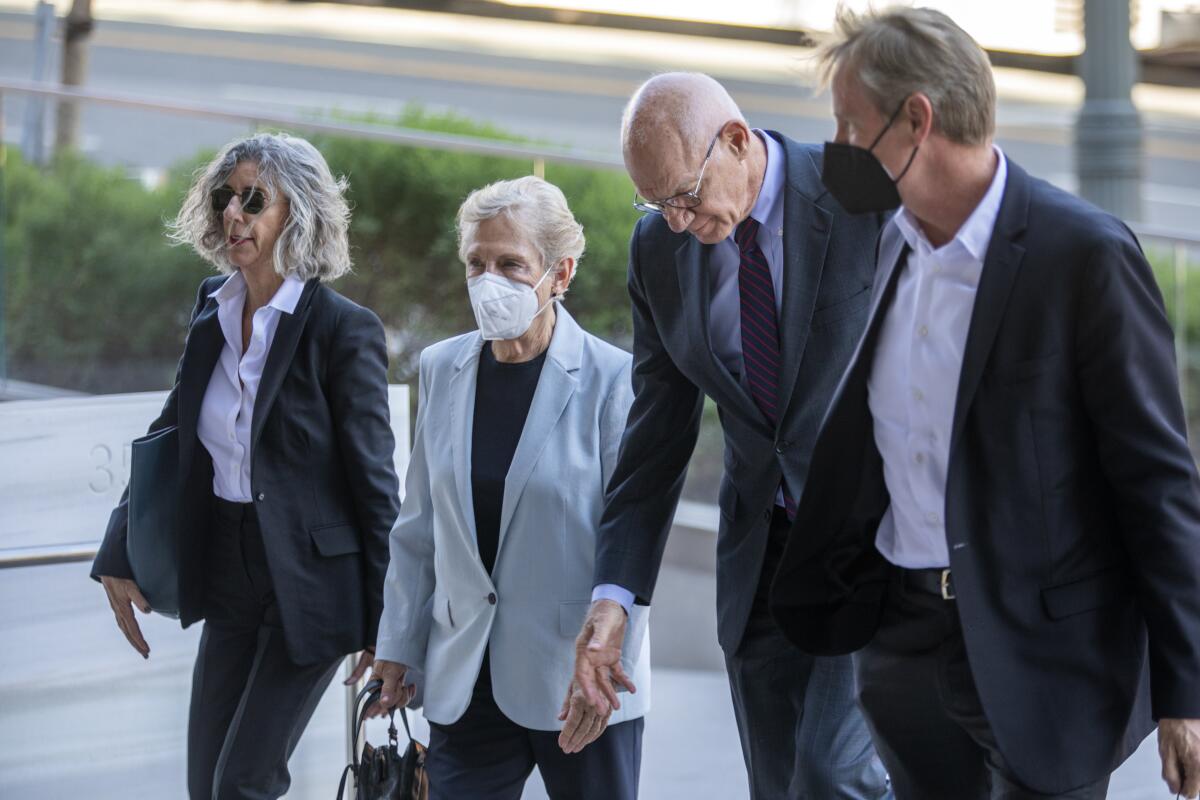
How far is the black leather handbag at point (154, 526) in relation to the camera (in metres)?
3.52

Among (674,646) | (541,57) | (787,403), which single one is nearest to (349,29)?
(541,57)

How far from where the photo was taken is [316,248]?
3562mm

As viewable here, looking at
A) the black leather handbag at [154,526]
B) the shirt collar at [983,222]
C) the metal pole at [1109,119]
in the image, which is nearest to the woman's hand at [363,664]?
the black leather handbag at [154,526]

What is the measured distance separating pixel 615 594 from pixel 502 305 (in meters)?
0.65

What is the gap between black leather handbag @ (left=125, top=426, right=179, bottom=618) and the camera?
3516mm

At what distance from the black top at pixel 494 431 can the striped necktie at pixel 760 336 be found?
1.79 ft

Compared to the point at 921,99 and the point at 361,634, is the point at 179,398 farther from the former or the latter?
the point at 921,99

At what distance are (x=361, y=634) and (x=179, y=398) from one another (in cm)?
68

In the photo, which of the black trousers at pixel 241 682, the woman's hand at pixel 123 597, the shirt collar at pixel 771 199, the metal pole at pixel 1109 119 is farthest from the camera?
the metal pole at pixel 1109 119

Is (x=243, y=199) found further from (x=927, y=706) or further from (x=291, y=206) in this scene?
(x=927, y=706)

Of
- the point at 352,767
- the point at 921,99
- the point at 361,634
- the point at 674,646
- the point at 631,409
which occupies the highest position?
the point at 921,99

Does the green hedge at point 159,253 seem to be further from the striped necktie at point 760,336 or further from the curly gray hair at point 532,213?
the striped necktie at point 760,336

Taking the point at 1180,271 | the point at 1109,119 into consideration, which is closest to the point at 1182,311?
the point at 1180,271

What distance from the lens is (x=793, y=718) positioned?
10.0 feet
